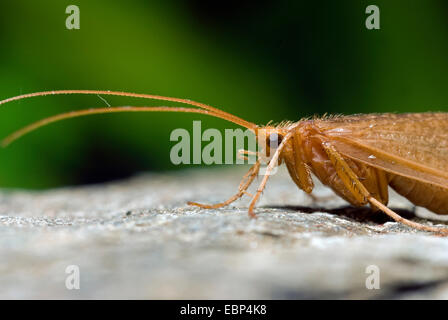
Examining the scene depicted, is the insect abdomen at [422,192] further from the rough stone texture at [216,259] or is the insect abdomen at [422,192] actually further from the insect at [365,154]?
the rough stone texture at [216,259]

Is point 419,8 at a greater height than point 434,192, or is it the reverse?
point 419,8

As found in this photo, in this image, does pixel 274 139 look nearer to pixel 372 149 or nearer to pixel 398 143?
pixel 372 149

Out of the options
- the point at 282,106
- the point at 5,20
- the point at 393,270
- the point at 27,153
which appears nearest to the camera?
the point at 393,270

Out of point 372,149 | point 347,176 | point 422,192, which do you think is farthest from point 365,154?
point 422,192

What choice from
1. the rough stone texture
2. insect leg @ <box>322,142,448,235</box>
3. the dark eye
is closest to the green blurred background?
the dark eye

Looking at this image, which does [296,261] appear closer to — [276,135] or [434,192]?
[276,135]

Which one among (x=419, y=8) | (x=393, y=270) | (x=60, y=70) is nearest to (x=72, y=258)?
(x=393, y=270)
